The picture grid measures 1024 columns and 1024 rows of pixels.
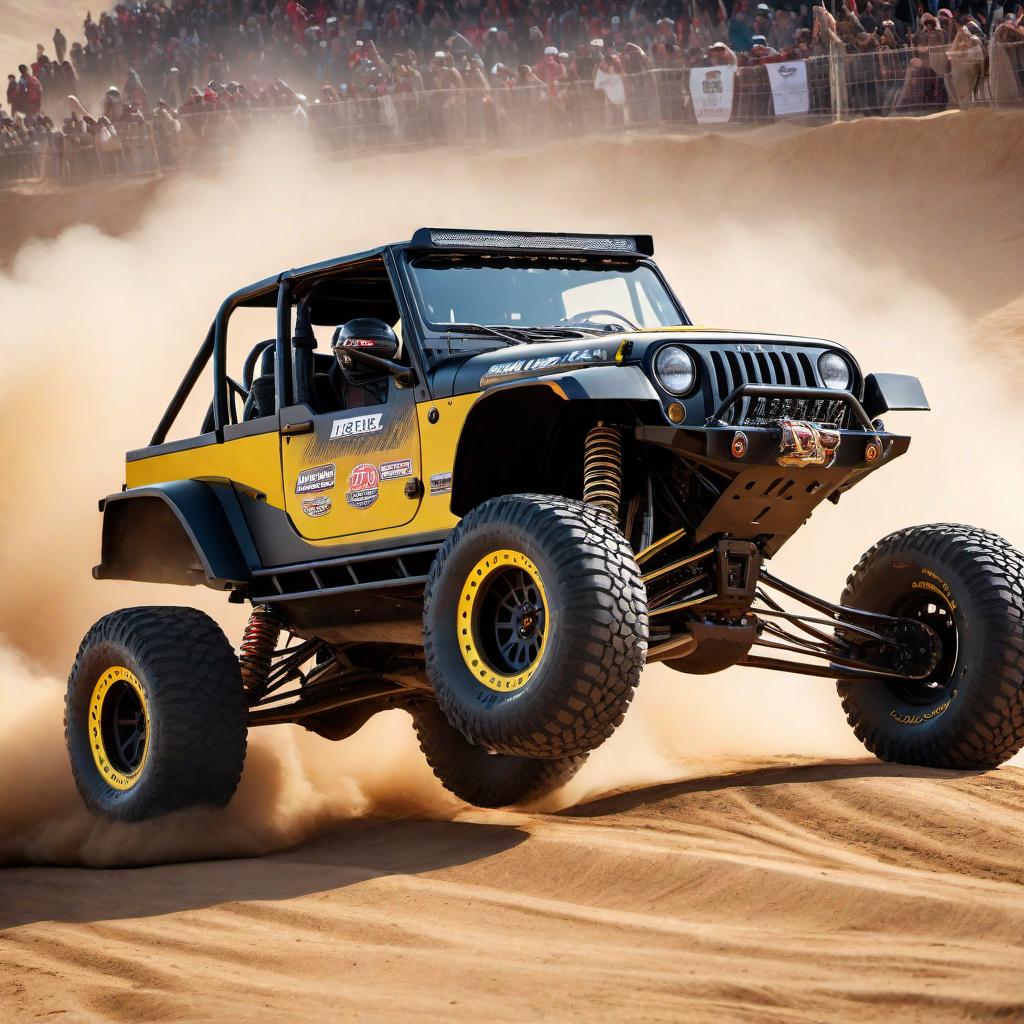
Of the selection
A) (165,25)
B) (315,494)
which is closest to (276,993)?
(315,494)

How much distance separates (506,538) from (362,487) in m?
1.28

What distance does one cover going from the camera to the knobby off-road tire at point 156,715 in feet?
23.2

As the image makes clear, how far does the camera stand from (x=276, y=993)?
4500 mm

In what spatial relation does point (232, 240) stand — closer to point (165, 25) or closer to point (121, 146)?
point (121, 146)

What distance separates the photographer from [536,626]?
229 inches

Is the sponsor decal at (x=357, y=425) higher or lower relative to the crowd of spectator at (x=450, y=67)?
lower

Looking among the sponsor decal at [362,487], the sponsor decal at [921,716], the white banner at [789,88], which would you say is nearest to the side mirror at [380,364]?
the sponsor decal at [362,487]

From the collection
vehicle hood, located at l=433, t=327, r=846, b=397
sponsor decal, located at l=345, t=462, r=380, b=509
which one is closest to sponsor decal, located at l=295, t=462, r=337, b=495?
sponsor decal, located at l=345, t=462, r=380, b=509

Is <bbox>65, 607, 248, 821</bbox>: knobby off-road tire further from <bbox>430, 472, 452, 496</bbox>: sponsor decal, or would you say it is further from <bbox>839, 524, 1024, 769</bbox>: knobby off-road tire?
<bbox>839, 524, 1024, 769</bbox>: knobby off-road tire

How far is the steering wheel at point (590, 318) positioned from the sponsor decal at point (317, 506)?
1315 mm

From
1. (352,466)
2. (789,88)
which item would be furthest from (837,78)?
(352,466)

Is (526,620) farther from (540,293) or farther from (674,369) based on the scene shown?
(540,293)

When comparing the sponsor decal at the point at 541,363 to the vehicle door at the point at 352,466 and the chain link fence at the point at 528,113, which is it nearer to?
the vehicle door at the point at 352,466

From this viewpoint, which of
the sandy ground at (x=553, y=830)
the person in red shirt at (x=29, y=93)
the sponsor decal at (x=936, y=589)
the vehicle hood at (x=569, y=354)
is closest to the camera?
the sandy ground at (x=553, y=830)
